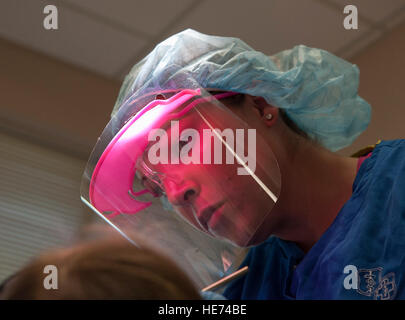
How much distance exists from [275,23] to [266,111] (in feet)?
3.70

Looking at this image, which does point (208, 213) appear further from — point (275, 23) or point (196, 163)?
point (275, 23)

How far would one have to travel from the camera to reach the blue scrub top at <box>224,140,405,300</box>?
81 centimetres

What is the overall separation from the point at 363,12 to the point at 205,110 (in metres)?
1.34

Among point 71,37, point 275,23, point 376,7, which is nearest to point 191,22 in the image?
point 275,23

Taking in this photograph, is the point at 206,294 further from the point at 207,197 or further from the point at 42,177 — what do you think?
the point at 42,177

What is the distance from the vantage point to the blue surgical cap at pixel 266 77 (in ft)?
3.24

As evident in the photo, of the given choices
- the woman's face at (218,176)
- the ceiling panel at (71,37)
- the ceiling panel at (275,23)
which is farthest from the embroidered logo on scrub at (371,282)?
the ceiling panel at (71,37)

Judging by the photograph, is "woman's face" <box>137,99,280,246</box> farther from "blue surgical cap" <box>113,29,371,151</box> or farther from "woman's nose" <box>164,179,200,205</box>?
"blue surgical cap" <box>113,29,371,151</box>

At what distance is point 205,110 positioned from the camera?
0.90 metres

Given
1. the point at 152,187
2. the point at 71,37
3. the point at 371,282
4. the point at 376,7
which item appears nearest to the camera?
the point at 371,282

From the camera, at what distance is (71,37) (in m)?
2.30

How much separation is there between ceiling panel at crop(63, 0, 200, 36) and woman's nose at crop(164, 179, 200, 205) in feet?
4.15

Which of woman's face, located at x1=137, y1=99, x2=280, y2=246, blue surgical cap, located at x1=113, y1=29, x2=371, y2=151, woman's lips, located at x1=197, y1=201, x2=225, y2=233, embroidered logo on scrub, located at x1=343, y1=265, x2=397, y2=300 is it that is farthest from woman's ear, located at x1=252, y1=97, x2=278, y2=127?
embroidered logo on scrub, located at x1=343, y1=265, x2=397, y2=300

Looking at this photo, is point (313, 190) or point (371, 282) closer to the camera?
point (371, 282)
